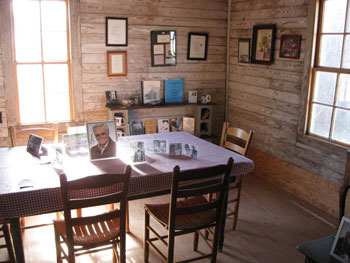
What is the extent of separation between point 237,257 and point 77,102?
274 cm

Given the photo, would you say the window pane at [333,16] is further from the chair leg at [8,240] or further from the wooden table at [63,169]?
the chair leg at [8,240]

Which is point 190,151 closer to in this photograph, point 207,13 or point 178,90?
point 178,90

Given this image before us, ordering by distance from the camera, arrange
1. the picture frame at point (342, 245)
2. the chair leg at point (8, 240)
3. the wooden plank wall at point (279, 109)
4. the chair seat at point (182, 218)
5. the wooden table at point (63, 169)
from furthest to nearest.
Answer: the wooden plank wall at point (279, 109) < the chair seat at point (182, 218) < the chair leg at point (8, 240) < the wooden table at point (63, 169) < the picture frame at point (342, 245)

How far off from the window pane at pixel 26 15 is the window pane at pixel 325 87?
10.7 ft

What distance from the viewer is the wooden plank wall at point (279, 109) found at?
4062mm

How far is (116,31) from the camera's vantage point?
474cm

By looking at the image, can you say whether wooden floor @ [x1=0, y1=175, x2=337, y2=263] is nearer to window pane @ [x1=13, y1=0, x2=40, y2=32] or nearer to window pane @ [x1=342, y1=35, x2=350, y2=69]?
window pane @ [x1=342, y1=35, x2=350, y2=69]

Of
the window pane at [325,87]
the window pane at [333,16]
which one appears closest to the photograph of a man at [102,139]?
the window pane at [325,87]

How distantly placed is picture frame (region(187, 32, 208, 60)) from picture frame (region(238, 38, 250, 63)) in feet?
1.58

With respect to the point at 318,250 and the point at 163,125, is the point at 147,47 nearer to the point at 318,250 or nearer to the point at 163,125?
the point at 163,125

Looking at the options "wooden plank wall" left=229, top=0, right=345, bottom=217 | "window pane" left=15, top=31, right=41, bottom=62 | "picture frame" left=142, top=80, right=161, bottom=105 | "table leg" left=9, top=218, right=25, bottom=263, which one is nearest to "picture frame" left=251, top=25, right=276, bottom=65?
"wooden plank wall" left=229, top=0, right=345, bottom=217

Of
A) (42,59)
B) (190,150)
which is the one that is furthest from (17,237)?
(42,59)

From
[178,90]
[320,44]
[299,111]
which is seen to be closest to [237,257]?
[299,111]

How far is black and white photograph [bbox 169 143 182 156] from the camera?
3.08 m
